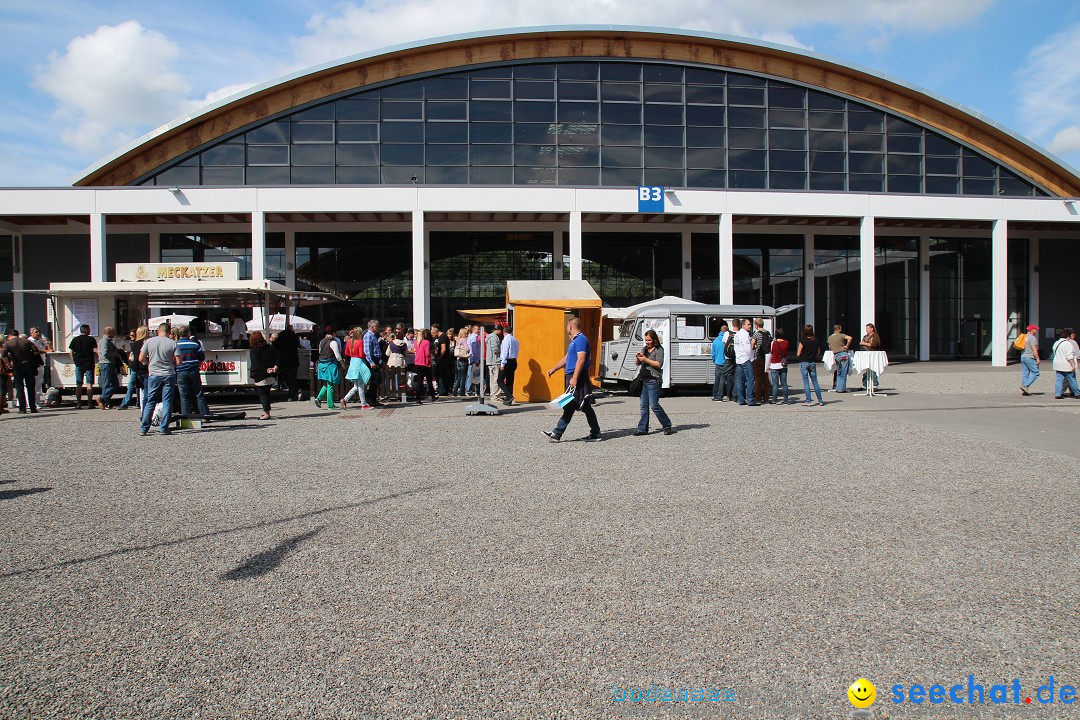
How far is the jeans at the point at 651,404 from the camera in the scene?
34.3 feet

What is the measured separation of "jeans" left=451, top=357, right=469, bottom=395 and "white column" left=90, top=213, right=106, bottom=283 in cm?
1368

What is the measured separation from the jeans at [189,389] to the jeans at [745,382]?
1012 centimetres

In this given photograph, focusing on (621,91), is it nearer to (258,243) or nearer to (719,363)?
(258,243)

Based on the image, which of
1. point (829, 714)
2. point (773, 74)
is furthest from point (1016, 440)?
point (773, 74)

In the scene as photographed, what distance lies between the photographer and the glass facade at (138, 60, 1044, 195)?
27766 mm

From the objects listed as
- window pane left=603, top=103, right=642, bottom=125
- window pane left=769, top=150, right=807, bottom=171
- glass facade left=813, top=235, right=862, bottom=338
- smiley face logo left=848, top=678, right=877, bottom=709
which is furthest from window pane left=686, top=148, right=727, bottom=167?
smiley face logo left=848, top=678, right=877, bottom=709

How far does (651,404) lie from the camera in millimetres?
10492

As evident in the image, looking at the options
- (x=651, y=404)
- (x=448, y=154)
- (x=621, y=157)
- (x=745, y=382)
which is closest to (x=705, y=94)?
(x=621, y=157)

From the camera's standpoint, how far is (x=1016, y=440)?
32.5 ft

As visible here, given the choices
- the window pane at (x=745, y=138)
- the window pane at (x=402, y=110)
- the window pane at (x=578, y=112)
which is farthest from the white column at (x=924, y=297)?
the window pane at (x=402, y=110)

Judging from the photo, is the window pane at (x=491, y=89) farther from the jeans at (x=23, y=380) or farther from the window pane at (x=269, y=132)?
the jeans at (x=23, y=380)

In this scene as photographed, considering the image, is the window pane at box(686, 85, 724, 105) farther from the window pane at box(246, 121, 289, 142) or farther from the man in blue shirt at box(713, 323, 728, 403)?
the man in blue shirt at box(713, 323, 728, 403)

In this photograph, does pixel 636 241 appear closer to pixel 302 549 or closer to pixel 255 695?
pixel 302 549

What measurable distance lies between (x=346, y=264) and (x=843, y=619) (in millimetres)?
27461
